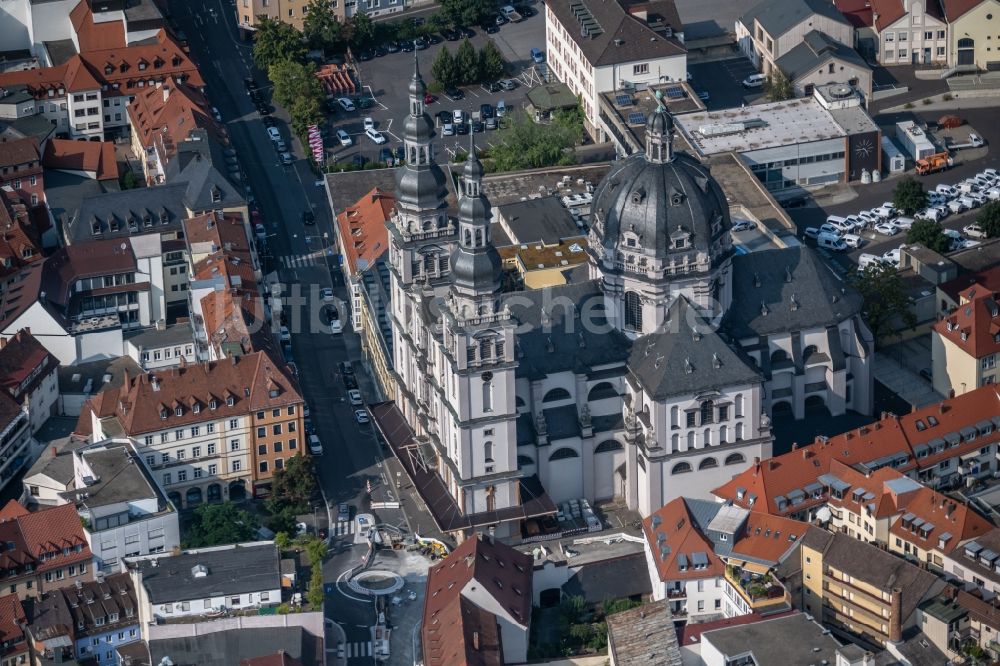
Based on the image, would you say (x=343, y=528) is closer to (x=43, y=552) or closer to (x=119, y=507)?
(x=119, y=507)

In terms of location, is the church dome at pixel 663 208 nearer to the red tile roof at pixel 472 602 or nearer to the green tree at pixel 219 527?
the red tile roof at pixel 472 602

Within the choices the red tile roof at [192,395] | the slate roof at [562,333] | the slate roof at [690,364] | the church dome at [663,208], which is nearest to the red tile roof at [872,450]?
the slate roof at [690,364]

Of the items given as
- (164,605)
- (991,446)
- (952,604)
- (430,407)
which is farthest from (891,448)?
(164,605)

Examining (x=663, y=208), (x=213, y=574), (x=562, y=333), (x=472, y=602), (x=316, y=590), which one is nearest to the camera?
(x=472, y=602)

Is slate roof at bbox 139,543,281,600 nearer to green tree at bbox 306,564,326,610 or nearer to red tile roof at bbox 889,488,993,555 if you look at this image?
green tree at bbox 306,564,326,610

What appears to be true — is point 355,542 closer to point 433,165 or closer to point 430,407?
point 430,407

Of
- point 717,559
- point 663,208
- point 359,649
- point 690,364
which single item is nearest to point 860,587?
point 717,559
